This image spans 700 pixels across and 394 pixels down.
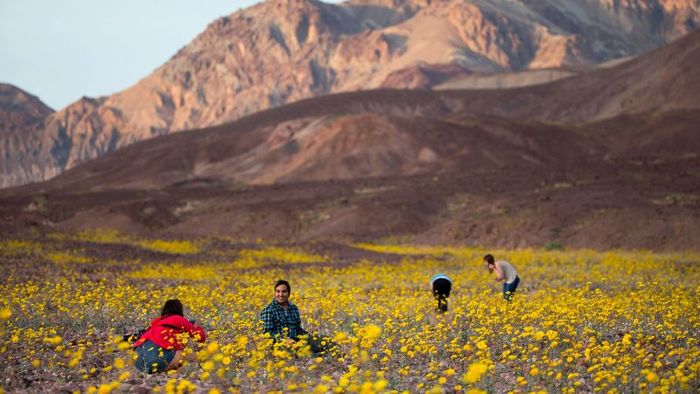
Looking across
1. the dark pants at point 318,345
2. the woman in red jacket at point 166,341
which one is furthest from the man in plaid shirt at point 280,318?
the woman in red jacket at point 166,341

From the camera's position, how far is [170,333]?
31.8ft

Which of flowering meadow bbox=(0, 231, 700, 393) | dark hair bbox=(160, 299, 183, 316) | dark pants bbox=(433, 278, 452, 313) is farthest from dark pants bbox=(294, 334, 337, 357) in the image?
dark pants bbox=(433, 278, 452, 313)

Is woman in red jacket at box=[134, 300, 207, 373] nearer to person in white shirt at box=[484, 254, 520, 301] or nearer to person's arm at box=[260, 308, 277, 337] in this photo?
person's arm at box=[260, 308, 277, 337]

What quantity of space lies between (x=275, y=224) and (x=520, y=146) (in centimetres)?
4223

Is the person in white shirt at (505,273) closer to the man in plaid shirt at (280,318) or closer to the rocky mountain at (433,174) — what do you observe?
the man in plaid shirt at (280,318)

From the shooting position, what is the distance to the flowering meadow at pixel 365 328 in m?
8.38

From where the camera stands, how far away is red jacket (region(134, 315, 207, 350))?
956 centimetres

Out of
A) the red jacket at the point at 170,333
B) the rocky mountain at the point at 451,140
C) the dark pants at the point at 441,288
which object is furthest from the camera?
the rocky mountain at the point at 451,140

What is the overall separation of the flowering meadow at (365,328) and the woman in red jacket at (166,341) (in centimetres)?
16

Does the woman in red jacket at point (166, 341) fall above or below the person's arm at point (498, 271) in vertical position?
below

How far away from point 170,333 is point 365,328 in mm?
2282

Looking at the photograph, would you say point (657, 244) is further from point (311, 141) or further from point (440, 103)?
point (440, 103)

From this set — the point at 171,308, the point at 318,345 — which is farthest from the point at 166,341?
the point at 318,345

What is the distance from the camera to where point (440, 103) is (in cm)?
14400
